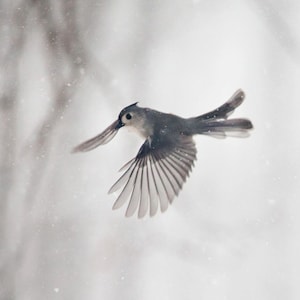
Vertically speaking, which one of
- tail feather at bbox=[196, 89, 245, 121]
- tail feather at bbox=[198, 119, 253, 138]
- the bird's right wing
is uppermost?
the bird's right wing

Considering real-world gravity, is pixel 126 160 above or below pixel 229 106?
above

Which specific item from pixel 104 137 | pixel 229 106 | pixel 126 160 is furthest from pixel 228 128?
pixel 126 160

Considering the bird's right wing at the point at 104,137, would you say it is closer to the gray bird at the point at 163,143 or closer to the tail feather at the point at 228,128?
the gray bird at the point at 163,143

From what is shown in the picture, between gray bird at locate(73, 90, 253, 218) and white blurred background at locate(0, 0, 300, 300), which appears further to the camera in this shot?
white blurred background at locate(0, 0, 300, 300)

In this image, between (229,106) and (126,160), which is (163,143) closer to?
(229,106)

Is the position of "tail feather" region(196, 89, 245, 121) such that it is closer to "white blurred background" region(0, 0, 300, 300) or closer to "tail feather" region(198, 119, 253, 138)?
"tail feather" region(198, 119, 253, 138)

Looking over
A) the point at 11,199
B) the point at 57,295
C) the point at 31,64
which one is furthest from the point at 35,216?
the point at 31,64

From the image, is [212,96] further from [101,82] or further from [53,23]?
[53,23]

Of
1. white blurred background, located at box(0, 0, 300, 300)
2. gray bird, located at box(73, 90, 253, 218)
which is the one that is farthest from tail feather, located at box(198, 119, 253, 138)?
white blurred background, located at box(0, 0, 300, 300)
